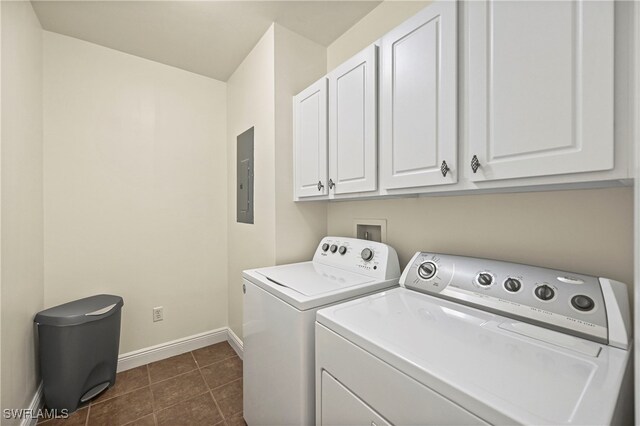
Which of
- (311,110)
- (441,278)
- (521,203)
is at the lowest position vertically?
(441,278)

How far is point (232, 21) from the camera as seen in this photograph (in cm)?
188

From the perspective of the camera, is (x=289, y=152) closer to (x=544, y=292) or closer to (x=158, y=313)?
(x=544, y=292)

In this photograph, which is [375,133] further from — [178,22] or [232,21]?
[178,22]

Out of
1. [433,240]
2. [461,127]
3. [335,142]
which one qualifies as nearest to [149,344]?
[335,142]

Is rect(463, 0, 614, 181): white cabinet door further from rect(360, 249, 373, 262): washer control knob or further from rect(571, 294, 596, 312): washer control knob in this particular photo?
rect(360, 249, 373, 262): washer control knob

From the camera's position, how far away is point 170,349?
238 cm

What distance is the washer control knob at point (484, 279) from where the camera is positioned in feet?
3.43

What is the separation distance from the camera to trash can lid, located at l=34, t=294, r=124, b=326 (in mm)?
1670

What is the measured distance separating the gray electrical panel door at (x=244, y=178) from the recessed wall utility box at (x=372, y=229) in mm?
909

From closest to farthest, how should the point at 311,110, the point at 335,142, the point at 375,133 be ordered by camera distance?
the point at 375,133, the point at 335,142, the point at 311,110

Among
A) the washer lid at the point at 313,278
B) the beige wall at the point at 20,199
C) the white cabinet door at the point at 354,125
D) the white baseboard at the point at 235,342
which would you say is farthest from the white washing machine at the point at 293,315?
the beige wall at the point at 20,199

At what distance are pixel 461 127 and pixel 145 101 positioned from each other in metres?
2.49

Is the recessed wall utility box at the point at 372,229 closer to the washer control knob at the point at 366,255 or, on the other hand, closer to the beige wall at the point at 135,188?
the washer control knob at the point at 366,255

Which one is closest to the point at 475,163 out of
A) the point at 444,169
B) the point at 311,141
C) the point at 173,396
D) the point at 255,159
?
the point at 444,169
